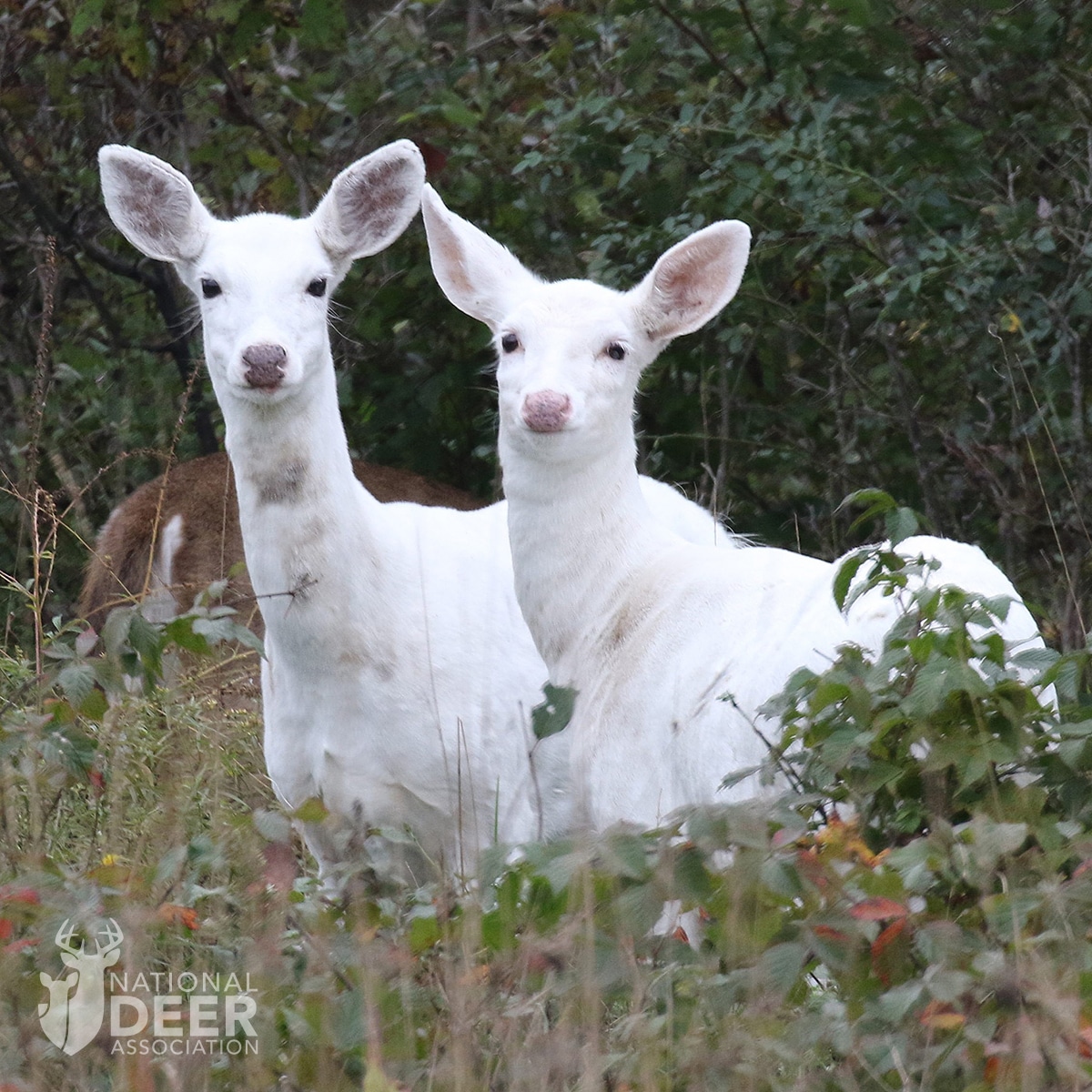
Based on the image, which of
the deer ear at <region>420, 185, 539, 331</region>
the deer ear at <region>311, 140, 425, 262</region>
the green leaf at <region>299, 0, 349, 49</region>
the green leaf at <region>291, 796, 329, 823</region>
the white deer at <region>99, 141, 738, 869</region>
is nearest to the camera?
the green leaf at <region>291, 796, 329, 823</region>

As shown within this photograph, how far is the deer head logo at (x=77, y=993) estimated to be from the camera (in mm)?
2648

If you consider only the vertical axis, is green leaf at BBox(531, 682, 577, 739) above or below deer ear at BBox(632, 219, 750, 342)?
below

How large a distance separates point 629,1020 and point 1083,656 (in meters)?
1.00

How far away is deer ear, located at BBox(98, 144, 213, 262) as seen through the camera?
4758 millimetres

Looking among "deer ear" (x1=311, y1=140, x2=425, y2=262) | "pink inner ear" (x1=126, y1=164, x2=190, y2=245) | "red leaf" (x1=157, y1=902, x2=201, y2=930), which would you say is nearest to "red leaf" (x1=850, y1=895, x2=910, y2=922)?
"red leaf" (x1=157, y1=902, x2=201, y2=930)

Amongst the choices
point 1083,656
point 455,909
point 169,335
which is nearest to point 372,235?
point 455,909

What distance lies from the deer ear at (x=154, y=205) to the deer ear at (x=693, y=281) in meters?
1.21

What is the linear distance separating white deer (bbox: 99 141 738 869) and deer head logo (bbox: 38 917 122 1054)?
1.60 m

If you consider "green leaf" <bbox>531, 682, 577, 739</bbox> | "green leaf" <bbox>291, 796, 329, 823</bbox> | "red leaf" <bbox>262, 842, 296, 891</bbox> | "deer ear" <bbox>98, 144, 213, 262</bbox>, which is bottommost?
"red leaf" <bbox>262, 842, 296, 891</bbox>

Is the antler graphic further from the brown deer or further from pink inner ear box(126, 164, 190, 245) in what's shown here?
the brown deer

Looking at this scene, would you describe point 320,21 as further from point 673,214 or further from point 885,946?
point 885,946

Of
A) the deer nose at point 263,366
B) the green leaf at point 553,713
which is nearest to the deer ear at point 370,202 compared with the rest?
the deer nose at point 263,366

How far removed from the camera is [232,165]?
7672mm

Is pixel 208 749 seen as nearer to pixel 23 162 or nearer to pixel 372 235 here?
pixel 372 235
